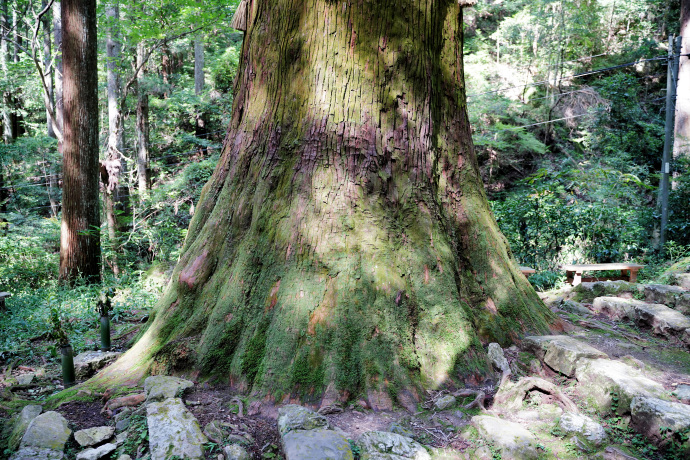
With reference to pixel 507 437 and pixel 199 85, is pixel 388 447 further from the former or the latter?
pixel 199 85

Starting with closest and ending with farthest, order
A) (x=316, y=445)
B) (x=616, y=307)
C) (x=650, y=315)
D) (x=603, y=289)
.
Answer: (x=316, y=445), (x=650, y=315), (x=616, y=307), (x=603, y=289)

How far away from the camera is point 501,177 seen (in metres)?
18.2

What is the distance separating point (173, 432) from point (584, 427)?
7.95 ft

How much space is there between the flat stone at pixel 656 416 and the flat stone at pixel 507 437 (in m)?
0.66

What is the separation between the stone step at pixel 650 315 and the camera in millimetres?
4070

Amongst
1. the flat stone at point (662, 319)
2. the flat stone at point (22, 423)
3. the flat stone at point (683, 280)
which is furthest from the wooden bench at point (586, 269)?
the flat stone at point (22, 423)

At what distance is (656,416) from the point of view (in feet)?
7.98

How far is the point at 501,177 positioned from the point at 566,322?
14935 millimetres

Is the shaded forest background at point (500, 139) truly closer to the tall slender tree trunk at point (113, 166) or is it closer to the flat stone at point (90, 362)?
the tall slender tree trunk at point (113, 166)

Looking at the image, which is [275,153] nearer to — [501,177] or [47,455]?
[47,455]

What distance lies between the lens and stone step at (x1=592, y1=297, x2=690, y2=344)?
4.07m


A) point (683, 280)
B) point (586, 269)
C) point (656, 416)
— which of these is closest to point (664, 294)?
point (683, 280)

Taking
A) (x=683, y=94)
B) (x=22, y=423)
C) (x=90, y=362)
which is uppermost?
(x=683, y=94)

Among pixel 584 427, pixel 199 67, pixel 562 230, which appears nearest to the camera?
pixel 584 427
